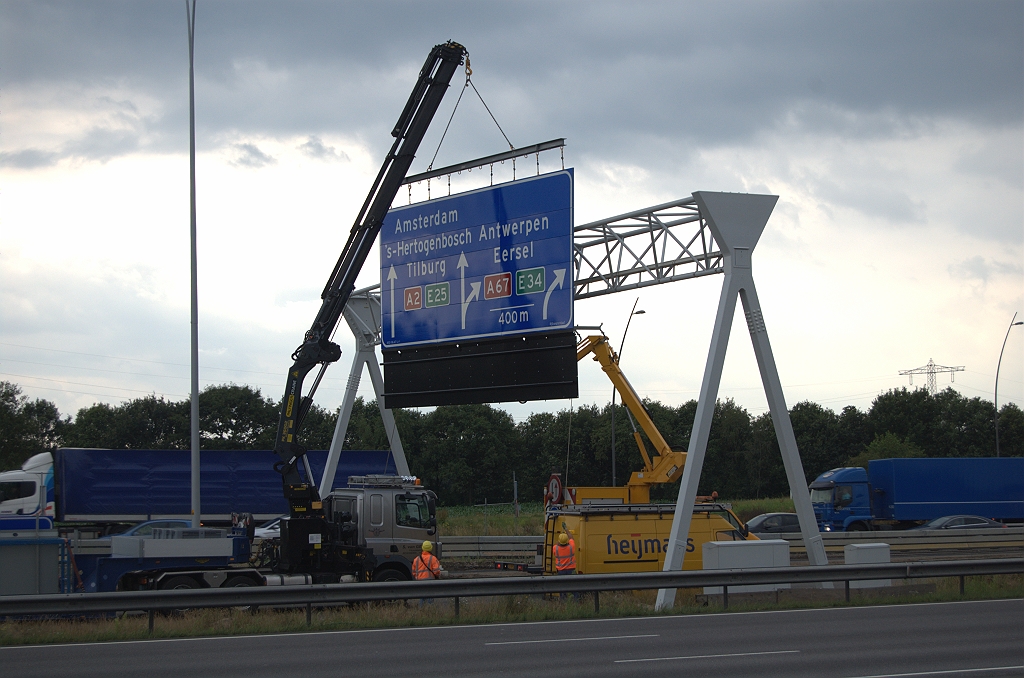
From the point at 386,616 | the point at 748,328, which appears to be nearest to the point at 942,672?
the point at 386,616

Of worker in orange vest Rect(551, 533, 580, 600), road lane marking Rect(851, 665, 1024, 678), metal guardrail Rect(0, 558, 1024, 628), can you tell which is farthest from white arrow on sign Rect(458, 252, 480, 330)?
road lane marking Rect(851, 665, 1024, 678)

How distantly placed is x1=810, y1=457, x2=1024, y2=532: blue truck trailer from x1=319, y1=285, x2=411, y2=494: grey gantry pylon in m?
19.6

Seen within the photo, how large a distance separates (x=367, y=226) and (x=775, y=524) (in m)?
18.1

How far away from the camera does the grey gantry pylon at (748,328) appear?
59.8ft

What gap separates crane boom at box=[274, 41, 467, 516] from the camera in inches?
847

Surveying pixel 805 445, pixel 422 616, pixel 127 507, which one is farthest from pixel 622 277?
pixel 805 445

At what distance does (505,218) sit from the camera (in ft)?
69.3

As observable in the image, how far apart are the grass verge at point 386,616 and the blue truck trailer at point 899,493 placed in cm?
2156

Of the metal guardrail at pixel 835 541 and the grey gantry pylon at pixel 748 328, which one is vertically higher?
the grey gantry pylon at pixel 748 328

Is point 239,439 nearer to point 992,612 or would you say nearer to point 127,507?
point 127,507

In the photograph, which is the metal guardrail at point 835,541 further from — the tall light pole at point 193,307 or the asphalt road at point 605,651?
the asphalt road at point 605,651

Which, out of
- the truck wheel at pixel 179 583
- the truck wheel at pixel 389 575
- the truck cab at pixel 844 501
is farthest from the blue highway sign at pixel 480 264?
the truck cab at pixel 844 501

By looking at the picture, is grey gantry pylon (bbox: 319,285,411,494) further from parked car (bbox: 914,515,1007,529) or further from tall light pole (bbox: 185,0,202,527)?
parked car (bbox: 914,515,1007,529)

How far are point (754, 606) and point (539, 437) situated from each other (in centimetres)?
6451
